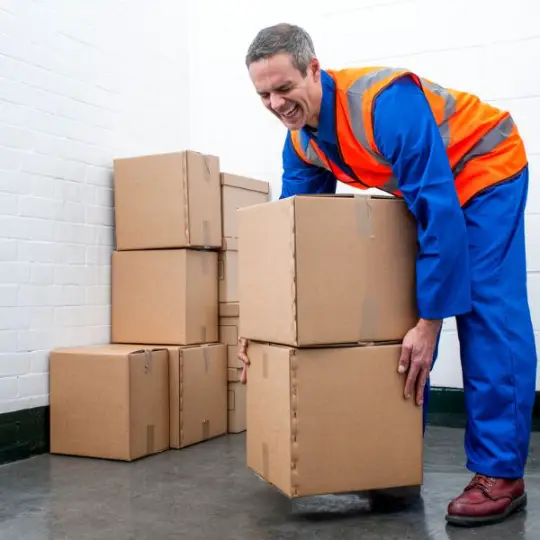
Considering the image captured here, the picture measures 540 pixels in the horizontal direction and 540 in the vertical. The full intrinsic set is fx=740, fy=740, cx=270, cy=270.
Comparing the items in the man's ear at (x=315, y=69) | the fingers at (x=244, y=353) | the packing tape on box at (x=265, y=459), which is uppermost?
the man's ear at (x=315, y=69)

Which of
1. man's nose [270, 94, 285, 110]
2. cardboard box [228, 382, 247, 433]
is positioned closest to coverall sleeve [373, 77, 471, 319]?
man's nose [270, 94, 285, 110]

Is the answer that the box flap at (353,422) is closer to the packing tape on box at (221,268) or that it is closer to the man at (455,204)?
the man at (455,204)

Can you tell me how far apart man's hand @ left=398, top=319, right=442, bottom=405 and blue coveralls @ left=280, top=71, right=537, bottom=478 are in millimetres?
60

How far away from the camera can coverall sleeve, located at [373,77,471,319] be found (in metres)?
1.65

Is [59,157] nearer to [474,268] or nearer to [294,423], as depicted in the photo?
[294,423]

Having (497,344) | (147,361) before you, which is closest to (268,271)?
(497,344)

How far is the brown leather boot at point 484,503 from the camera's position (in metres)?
1.73

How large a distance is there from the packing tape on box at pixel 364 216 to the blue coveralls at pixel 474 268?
10 centimetres

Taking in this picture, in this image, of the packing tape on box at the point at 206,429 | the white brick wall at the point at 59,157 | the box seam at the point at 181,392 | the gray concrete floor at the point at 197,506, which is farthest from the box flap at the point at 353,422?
the white brick wall at the point at 59,157

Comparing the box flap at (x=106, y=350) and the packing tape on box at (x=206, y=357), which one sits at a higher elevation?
the box flap at (x=106, y=350)

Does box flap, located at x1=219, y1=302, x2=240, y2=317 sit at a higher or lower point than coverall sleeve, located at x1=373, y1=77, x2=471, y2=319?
lower

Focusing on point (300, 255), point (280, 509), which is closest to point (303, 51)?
point (300, 255)

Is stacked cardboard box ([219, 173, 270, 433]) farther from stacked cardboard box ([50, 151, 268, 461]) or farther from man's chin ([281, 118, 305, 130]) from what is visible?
man's chin ([281, 118, 305, 130])

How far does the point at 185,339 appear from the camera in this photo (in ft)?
9.26
